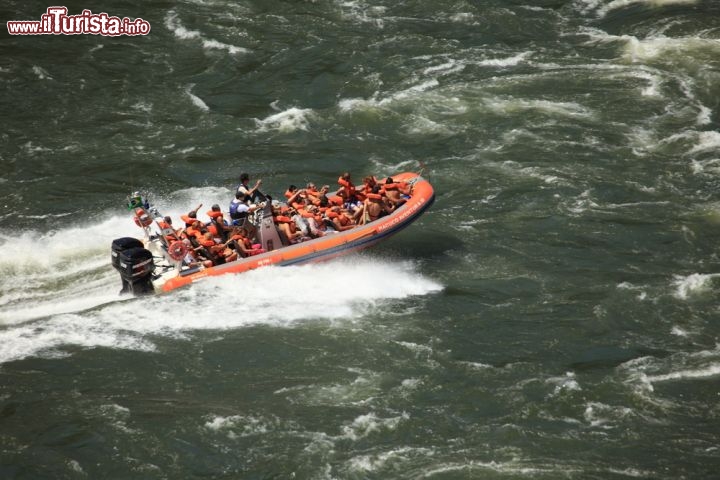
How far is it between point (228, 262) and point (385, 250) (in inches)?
125

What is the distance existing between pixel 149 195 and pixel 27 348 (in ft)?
21.1

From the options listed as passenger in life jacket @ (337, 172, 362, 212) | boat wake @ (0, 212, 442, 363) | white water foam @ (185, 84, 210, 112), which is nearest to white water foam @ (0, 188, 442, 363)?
boat wake @ (0, 212, 442, 363)

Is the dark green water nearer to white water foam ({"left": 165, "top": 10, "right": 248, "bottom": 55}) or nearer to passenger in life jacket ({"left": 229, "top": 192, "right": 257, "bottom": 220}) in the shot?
white water foam ({"left": 165, "top": 10, "right": 248, "bottom": 55})

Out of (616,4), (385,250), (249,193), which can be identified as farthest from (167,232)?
(616,4)

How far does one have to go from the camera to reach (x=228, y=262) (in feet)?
57.5

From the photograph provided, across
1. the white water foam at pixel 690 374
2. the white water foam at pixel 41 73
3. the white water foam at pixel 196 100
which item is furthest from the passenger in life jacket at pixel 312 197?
the white water foam at pixel 41 73

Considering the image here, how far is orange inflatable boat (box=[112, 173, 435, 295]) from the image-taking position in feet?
54.9

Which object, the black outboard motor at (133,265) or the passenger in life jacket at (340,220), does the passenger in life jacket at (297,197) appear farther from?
the black outboard motor at (133,265)

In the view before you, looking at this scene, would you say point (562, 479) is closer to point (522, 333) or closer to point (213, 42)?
point (522, 333)

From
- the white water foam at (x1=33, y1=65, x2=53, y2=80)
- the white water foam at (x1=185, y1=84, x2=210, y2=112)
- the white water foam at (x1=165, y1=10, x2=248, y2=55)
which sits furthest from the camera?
the white water foam at (x1=165, y1=10, x2=248, y2=55)

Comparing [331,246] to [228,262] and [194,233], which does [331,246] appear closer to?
[228,262]

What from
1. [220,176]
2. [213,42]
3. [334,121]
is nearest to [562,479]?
[220,176]

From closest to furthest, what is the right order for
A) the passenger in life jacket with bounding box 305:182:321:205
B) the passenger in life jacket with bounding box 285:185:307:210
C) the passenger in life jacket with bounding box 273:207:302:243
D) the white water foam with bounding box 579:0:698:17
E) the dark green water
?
the dark green water
the passenger in life jacket with bounding box 273:207:302:243
the passenger in life jacket with bounding box 305:182:321:205
the passenger in life jacket with bounding box 285:185:307:210
the white water foam with bounding box 579:0:698:17

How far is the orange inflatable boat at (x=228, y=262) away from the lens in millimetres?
16734
